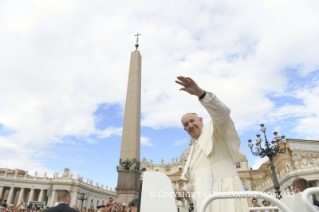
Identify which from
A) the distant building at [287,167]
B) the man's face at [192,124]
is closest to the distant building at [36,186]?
the distant building at [287,167]

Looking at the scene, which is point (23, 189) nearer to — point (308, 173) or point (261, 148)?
point (261, 148)

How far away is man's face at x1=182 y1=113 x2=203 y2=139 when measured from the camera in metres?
2.76

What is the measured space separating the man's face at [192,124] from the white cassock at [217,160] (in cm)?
8

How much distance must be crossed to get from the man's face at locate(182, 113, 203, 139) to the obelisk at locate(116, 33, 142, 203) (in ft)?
32.0

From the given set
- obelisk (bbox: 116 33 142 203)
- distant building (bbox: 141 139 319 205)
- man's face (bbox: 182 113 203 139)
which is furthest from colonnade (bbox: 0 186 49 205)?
man's face (bbox: 182 113 203 139)

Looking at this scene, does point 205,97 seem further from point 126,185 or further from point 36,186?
point 36,186

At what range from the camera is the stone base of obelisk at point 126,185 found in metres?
11.4

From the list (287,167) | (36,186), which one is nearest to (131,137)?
(287,167)

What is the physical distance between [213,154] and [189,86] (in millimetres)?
940

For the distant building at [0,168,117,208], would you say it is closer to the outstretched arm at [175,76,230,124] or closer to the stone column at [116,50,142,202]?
the stone column at [116,50,142,202]

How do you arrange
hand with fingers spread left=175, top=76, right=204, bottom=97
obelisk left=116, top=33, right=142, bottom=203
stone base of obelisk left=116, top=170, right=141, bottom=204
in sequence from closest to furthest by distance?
hand with fingers spread left=175, top=76, right=204, bottom=97, stone base of obelisk left=116, top=170, right=141, bottom=204, obelisk left=116, top=33, right=142, bottom=203

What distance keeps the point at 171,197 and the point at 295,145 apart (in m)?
60.2

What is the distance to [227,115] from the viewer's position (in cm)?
220

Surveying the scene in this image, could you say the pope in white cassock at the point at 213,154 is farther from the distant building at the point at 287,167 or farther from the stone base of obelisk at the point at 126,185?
the stone base of obelisk at the point at 126,185
